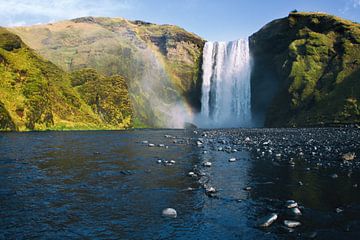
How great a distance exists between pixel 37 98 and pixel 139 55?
71.8 meters

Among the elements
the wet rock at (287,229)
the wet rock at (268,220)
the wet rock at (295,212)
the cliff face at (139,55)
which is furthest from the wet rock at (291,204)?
the cliff face at (139,55)

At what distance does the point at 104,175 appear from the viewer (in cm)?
1905

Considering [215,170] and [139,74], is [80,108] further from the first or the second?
[215,170]

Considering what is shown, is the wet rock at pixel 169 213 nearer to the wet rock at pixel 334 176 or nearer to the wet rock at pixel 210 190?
the wet rock at pixel 210 190

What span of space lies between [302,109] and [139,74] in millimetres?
75700

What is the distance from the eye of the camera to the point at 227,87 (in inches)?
5531

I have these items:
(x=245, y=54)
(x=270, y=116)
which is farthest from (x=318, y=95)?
(x=245, y=54)

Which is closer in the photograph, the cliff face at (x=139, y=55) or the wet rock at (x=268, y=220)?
the wet rock at (x=268, y=220)

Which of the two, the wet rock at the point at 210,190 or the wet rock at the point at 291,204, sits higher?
the wet rock at the point at 291,204

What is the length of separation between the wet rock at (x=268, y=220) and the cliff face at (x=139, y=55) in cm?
12173

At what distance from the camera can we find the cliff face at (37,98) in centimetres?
8338

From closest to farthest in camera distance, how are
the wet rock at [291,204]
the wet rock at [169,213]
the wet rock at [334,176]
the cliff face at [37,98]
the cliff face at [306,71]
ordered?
the wet rock at [169,213]
the wet rock at [291,204]
the wet rock at [334,176]
the cliff face at [37,98]
the cliff face at [306,71]

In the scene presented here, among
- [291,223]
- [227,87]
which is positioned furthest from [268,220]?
[227,87]

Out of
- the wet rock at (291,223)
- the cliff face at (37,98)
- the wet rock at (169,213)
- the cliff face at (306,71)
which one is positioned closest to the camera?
the wet rock at (291,223)
